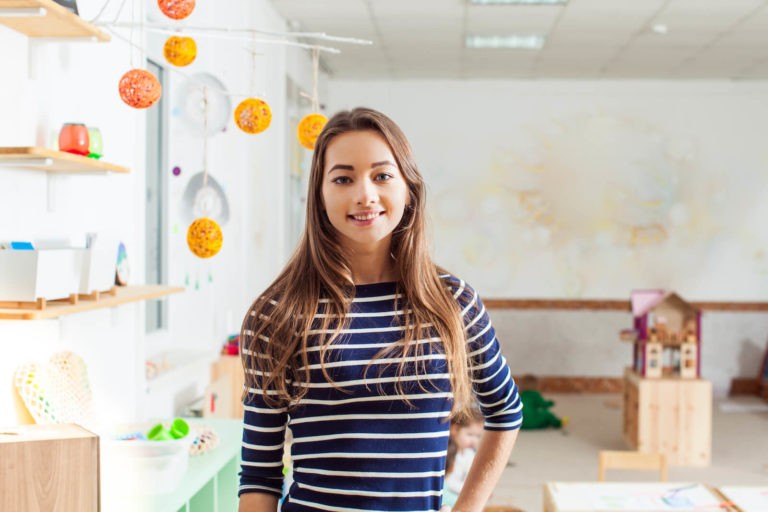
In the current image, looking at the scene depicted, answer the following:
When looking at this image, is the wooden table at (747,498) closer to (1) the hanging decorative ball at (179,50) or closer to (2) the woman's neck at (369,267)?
(2) the woman's neck at (369,267)

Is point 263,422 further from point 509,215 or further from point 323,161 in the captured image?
point 509,215

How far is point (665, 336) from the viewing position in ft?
18.0

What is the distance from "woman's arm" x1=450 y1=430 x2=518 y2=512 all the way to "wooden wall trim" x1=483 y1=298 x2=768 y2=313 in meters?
6.17

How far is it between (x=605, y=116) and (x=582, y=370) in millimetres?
2309

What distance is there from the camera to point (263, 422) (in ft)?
4.15

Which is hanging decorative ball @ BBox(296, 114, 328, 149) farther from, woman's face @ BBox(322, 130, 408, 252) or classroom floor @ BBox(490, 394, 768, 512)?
classroom floor @ BBox(490, 394, 768, 512)

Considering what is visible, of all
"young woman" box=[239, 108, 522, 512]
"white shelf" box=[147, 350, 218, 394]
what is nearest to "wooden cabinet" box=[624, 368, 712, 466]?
"white shelf" box=[147, 350, 218, 394]

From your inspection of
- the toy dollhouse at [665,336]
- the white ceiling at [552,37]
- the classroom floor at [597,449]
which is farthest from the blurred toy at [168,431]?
the toy dollhouse at [665,336]

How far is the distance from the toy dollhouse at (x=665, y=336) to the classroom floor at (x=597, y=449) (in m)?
0.63

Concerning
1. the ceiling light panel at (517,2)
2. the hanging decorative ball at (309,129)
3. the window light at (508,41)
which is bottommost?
the hanging decorative ball at (309,129)

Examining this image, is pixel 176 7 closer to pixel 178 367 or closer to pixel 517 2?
pixel 178 367

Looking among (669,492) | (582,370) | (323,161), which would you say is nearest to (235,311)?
(669,492)

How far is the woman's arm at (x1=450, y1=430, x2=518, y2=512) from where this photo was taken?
136 cm

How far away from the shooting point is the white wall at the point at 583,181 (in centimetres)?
748
